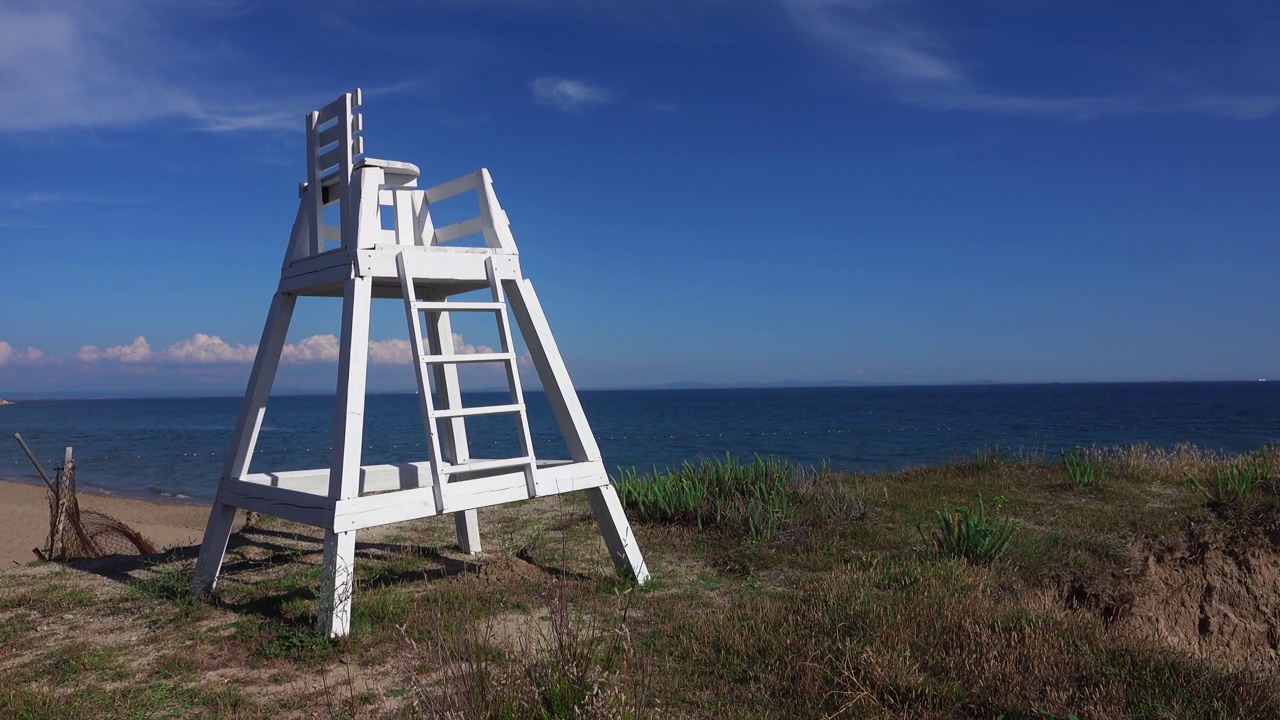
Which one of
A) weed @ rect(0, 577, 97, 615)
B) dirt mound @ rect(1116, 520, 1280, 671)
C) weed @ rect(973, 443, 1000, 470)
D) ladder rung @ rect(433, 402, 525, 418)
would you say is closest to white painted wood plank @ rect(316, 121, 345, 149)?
ladder rung @ rect(433, 402, 525, 418)

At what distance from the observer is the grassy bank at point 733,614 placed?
357 cm

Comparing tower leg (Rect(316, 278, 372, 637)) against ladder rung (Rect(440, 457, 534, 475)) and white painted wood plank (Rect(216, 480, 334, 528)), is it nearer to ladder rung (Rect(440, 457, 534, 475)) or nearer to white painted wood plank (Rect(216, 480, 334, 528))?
white painted wood plank (Rect(216, 480, 334, 528))

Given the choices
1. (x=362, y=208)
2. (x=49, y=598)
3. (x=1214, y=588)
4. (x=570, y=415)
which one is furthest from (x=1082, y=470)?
(x=49, y=598)

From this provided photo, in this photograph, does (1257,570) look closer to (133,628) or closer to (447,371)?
(447,371)

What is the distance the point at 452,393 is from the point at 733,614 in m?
3.24

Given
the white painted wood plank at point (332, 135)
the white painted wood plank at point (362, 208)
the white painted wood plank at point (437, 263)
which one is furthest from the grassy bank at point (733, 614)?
the white painted wood plank at point (332, 135)

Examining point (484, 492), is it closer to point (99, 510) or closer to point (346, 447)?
point (346, 447)

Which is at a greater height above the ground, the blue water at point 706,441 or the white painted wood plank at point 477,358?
the white painted wood plank at point 477,358

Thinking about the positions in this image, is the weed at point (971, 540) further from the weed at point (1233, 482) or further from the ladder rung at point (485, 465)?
the weed at point (1233, 482)

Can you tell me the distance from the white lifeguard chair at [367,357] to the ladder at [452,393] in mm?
13

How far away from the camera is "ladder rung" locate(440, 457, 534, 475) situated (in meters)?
5.23

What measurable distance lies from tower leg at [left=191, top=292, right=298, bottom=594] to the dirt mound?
6994 mm

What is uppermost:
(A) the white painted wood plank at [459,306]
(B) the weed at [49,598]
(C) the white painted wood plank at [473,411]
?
(A) the white painted wood plank at [459,306]

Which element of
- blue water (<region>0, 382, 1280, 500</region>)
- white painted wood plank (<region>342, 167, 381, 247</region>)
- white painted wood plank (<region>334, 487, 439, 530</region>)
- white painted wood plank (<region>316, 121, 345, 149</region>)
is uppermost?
white painted wood plank (<region>316, 121, 345, 149</region>)
